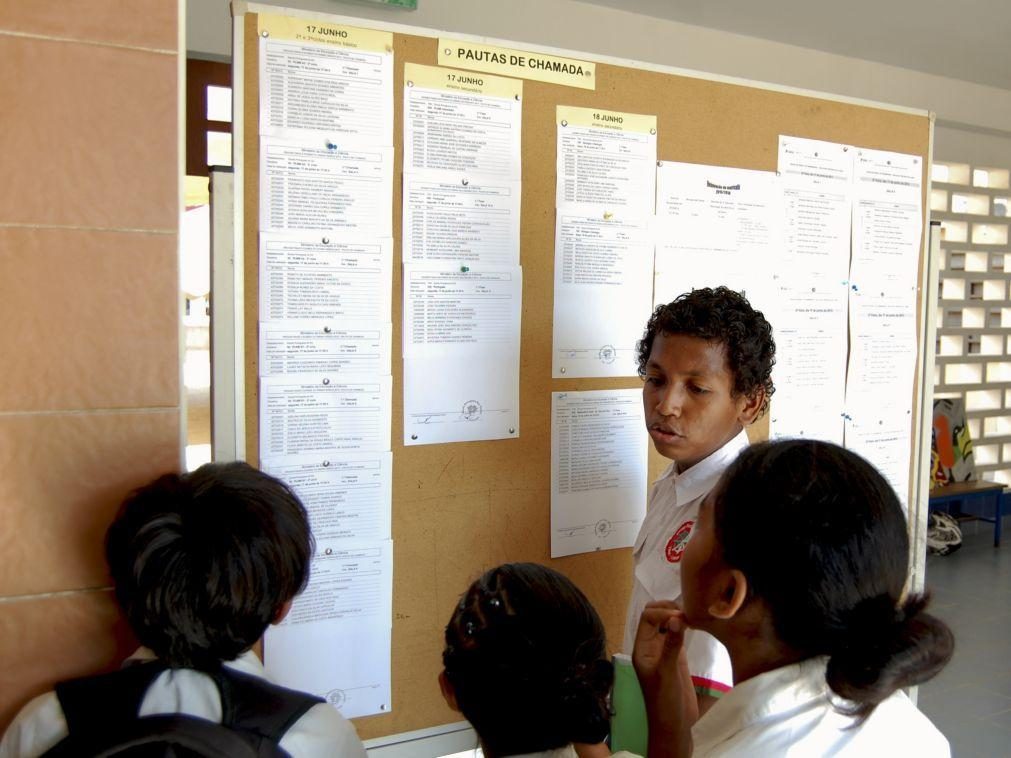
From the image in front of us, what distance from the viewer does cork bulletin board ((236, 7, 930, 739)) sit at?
62.1 inches

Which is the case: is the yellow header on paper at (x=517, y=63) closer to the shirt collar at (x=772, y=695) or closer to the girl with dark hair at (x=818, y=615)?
the girl with dark hair at (x=818, y=615)

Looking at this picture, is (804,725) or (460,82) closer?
(804,725)


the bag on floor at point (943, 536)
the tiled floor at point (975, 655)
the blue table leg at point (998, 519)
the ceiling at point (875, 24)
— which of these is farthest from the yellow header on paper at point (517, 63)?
the blue table leg at point (998, 519)

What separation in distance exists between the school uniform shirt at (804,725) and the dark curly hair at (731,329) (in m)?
0.67

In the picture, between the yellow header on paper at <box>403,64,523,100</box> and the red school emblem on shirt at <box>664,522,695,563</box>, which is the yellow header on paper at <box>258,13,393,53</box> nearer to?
the yellow header on paper at <box>403,64,523,100</box>

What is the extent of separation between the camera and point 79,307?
115 centimetres

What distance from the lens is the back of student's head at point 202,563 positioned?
3.27 ft

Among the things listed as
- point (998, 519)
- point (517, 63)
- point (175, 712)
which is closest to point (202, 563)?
point (175, 712)

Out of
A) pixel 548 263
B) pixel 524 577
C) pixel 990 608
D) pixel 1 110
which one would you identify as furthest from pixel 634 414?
pixel 990 608

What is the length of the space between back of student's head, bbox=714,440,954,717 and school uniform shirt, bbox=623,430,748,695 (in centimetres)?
30

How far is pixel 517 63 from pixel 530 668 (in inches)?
49.8

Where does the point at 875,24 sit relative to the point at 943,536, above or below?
above

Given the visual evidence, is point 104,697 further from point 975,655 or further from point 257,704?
point 975,655

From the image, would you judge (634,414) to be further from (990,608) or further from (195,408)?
(990,608)
